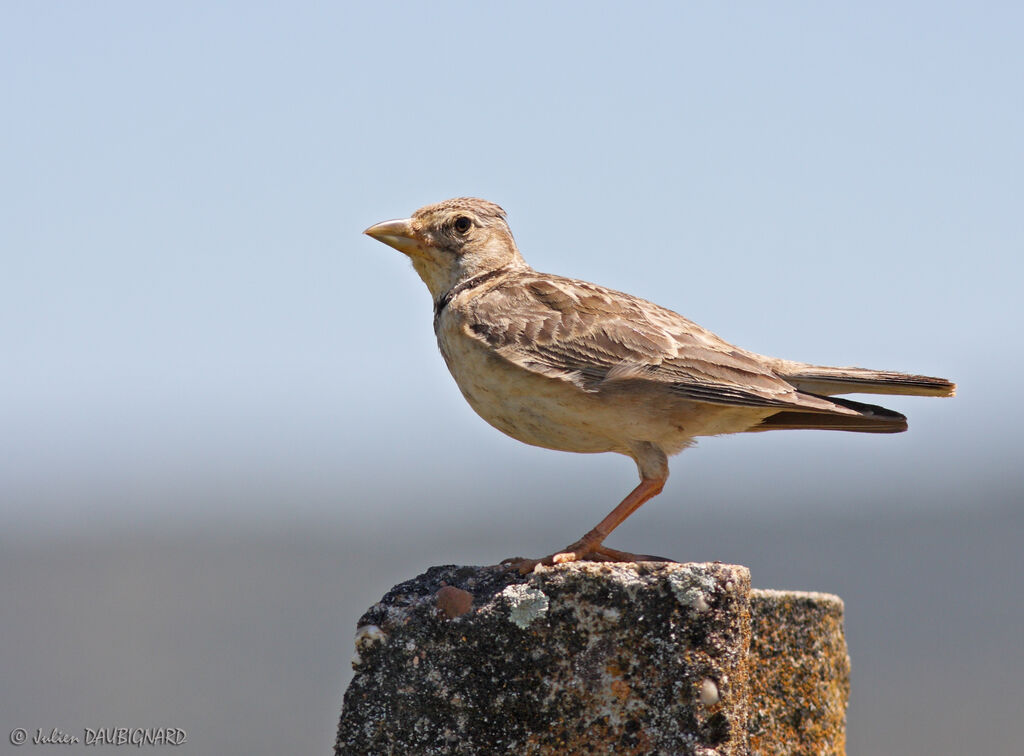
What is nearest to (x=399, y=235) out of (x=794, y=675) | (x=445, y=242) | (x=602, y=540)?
(x=445, y=242)

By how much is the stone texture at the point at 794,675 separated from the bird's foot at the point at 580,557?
1091 millimetres

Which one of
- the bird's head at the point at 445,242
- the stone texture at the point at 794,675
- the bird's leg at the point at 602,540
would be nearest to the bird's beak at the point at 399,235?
the bird's head at the point at 445,242

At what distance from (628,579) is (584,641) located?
23 cm

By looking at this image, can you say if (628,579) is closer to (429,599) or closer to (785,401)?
(429,599)

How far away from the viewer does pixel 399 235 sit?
21.7 feet

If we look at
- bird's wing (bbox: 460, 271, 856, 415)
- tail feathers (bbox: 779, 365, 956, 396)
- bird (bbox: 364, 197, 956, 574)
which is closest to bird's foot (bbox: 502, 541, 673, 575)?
bird (bbox: 364, 197, 956, 574)

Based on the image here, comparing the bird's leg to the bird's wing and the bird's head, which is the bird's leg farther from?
the bird's head

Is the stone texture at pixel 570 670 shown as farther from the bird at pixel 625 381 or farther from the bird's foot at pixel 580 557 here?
the bird at pixel 625 381

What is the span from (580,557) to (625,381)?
1112mm

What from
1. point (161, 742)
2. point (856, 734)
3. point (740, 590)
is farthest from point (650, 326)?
point (856, 734)

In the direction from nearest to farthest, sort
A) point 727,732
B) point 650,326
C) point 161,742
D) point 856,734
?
point 727,732 < point 650,326 < point 161,742 < point 856,734

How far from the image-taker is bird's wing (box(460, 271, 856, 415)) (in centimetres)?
562

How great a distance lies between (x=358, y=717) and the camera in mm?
3883

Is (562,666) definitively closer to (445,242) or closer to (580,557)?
(580,557)
